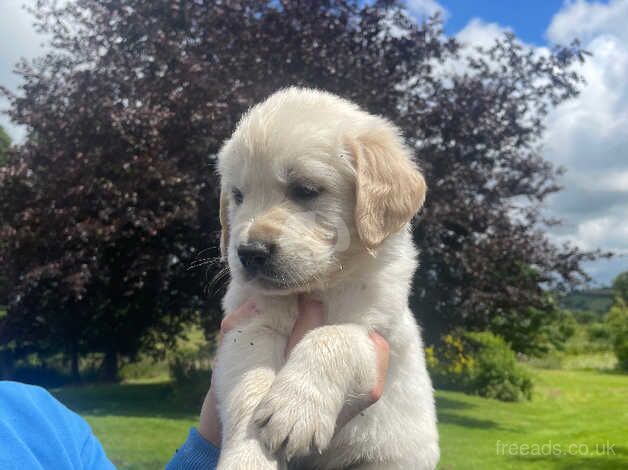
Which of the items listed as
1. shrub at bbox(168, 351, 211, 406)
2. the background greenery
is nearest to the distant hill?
the background greenery

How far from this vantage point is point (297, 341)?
2.24m

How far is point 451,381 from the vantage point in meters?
13.7

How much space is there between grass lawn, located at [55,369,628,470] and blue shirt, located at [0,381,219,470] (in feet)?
18.6

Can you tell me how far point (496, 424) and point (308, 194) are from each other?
9678mm

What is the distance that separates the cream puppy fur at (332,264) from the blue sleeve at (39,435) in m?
0.61

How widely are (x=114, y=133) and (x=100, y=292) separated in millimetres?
3419

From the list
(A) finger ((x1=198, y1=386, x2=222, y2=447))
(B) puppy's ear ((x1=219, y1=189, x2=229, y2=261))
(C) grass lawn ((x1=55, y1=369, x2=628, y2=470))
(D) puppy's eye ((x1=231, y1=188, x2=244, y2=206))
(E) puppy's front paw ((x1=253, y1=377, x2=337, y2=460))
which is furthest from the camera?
(C) grass lawn ((x1=55, y1=369, x2=628, y2=470))

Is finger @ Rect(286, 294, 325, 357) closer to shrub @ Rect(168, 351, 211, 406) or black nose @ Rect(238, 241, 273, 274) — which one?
black nose @ Rect(238, 241, 273, 274)

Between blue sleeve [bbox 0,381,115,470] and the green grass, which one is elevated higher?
blue sleeve [bbox 0,381,115,470]

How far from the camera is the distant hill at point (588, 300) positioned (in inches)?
463

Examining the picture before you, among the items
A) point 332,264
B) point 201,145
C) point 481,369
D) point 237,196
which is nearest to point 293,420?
point 332,264

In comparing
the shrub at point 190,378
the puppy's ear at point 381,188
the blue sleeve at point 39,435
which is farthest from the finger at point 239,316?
the shrub at point 190,378

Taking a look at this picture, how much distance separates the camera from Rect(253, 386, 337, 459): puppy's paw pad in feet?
6.11

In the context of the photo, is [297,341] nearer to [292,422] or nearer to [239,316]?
[239,316]
